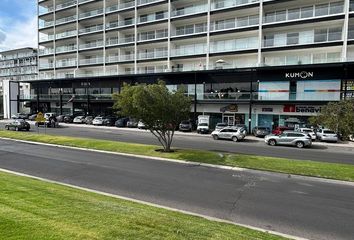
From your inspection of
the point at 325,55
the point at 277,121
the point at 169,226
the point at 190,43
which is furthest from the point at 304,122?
the point at 169,226

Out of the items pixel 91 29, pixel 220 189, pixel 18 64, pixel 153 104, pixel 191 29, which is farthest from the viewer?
pixel 18 64

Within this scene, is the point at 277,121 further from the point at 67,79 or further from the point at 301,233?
the point at 67,79

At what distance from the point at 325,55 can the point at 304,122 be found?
30.3 feet

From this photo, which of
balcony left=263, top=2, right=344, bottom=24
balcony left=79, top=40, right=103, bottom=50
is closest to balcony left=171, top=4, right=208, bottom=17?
balcony left=263, top=2, right=344, bottom=24

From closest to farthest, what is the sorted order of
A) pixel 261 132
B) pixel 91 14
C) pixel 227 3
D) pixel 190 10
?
pixel 261 132
pixel 227 3
pixel 190 10
pixel 91 14

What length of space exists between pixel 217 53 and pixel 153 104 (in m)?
27.3

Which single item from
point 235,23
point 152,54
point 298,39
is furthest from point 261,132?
point 152,54

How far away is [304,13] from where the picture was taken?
126 ft

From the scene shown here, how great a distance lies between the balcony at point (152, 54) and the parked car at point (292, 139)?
26.8m

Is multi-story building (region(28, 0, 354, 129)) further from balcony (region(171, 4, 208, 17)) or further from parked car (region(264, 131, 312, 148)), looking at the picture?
parked car (region(264, 131, 312, 148))

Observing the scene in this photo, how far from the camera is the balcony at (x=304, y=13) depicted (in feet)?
121

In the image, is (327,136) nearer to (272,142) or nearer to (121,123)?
(272,142)

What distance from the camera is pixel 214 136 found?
33.7 metres

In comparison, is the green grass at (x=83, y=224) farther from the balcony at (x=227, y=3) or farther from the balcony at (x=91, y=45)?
the balcony at (x=91, y=45)
